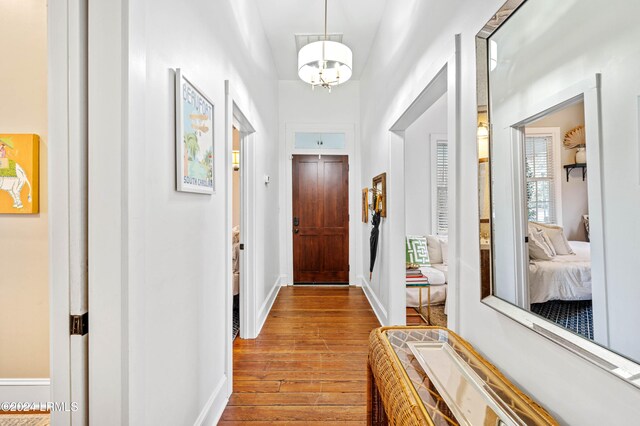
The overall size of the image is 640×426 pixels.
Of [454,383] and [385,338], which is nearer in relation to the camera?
[454,383]

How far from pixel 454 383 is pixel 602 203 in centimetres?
68

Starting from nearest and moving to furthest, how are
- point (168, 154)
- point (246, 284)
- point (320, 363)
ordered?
point (168, 154)
point (320, 363)
point (246, 284)

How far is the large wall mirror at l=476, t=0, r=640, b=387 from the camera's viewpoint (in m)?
0.64

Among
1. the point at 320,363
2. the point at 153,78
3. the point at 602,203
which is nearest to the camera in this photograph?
the point at 602,203

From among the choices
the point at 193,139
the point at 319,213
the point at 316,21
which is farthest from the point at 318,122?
the point at 193,139

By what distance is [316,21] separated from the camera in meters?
3.45

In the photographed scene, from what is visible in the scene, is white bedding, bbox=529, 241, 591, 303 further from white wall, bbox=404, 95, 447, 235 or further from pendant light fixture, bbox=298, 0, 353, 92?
white wall, bbox=404, 95, 447, 235

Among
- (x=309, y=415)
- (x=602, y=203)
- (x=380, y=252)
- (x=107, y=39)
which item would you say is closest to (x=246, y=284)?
(x=309, y=415)

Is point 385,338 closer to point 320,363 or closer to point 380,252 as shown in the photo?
point 320,363

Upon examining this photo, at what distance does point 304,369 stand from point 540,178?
2.13 m

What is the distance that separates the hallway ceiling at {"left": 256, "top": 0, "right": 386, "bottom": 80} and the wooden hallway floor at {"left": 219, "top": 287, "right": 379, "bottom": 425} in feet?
11.2

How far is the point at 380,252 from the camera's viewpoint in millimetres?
3482

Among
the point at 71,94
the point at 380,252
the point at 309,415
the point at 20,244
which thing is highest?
the point at 71,94

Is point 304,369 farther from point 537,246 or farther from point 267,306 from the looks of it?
point 537,246
